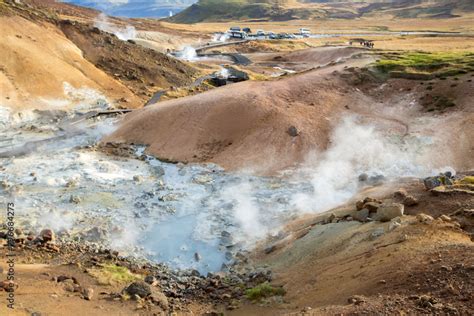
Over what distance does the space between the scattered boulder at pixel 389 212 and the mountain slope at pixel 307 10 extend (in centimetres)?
13126

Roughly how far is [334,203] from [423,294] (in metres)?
9.23

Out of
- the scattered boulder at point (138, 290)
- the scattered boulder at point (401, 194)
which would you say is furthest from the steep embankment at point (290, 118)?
the scattered boulder at point (138, 290)

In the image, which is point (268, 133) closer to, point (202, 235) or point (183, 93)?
point (202, 235)

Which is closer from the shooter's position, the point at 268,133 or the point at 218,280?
the point at 218,280

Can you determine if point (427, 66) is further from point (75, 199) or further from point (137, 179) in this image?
point (75, 199)

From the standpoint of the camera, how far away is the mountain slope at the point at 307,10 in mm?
139625

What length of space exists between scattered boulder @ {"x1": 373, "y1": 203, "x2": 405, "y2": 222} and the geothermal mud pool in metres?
4.24

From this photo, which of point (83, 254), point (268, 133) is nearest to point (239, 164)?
point (268, 133)

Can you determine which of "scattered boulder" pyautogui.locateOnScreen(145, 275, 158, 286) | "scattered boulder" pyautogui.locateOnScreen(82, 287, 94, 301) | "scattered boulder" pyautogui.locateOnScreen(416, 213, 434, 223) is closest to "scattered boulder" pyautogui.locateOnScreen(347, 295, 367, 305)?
"scattered boulder" pyautogui.locateOnScreen(416, 213, 434, 223)

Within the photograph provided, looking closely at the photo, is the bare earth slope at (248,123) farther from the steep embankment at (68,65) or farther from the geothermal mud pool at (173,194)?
the steep embankment at (68,65)

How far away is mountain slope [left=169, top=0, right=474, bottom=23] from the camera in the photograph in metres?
140

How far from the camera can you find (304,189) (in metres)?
20.2

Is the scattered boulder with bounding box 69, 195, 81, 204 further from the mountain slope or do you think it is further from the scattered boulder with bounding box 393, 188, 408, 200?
the mountain slope

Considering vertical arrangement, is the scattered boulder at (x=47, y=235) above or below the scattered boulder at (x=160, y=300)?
below
